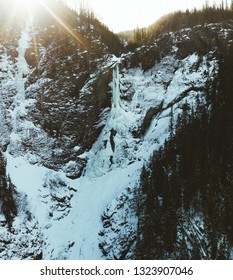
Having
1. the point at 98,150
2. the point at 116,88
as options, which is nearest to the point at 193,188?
the point at 98,150

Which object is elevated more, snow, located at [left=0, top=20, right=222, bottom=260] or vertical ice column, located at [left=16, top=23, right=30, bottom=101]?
vertical ice column, located at [left=16, top=23, right=30, bottom=101]

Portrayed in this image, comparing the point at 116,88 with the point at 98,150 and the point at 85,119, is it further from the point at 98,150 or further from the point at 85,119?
the point at 98,150

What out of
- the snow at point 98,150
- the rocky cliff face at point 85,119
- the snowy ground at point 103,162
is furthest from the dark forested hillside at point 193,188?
the snowy ground at point 103,162

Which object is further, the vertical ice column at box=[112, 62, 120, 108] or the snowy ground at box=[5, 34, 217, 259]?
the vertical ice column at box=[112, 62, 120, 108]

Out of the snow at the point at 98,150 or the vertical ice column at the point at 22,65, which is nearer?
the snow at the point at 98,150

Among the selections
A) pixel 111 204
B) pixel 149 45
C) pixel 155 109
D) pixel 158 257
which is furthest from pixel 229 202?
pixel 149 45

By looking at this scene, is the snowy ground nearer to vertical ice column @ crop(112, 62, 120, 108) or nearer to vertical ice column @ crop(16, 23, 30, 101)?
vertical ice column @ crop(112, 62, 120, 108)

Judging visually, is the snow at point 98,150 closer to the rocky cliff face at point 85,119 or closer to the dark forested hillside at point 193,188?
the rocky cliff face at point 85,119

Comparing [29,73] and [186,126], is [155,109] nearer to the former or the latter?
[186,126]

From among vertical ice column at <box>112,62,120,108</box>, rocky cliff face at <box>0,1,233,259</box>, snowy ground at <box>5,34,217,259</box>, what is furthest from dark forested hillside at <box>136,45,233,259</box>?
vertical ice column at <box>112,62,120,108</box>
